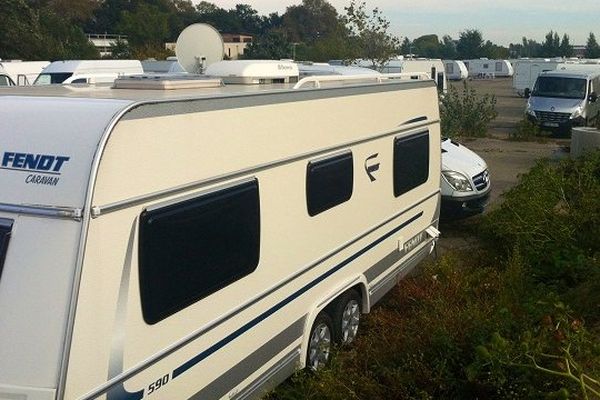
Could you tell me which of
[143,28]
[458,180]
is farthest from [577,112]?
[143,28]

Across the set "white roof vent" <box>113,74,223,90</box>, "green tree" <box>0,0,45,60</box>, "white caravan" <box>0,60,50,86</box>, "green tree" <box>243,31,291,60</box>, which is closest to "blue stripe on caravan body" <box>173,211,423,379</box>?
"white roof vent" <box>113,74,223,90</box>

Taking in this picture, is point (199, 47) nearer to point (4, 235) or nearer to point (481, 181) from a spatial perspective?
point (4, 235)

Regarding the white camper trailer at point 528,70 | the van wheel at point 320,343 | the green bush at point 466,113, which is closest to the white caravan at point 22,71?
the green bush at point 466,113

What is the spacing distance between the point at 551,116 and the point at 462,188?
546 inches

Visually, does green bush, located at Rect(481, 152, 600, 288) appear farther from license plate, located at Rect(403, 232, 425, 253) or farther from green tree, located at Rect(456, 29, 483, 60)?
green tree, located at Rect(456, 29, 483, 60)

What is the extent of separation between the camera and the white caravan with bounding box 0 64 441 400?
302 cm

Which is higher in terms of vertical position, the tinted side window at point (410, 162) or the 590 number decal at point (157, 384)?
the tinted side window at point (410, 162)

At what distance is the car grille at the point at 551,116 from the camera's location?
22.0 metres

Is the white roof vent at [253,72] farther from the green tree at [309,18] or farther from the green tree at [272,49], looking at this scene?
the green tree at [309,18]

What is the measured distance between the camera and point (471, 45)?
9594 centimetres

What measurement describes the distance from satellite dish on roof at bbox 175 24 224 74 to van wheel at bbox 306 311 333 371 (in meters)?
2.82

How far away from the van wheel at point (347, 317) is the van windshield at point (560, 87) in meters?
18.9

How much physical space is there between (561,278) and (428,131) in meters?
2.03

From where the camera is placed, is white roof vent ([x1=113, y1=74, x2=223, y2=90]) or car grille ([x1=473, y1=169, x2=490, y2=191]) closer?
white roof vent ([x1=113, y1=74, x2=223, y2=90])
